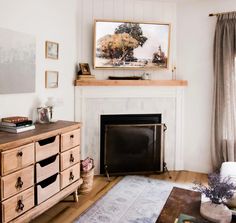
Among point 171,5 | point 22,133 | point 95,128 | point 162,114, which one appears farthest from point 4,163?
point 171,5

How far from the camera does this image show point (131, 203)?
3088 millimetres

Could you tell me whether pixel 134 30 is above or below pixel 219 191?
above

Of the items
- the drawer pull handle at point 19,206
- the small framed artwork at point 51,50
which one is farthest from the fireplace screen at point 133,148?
the drawer pull handle at point 19,206

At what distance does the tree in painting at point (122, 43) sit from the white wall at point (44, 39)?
0.41m

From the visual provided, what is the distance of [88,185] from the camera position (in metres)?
3.38

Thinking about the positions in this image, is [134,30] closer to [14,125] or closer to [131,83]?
[131,83]

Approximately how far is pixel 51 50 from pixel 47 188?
1.59 meters

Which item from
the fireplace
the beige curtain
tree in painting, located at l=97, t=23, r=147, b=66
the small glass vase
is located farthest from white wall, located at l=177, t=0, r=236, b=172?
the small glass vase

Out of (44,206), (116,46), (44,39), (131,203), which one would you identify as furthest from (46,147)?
(116,46)

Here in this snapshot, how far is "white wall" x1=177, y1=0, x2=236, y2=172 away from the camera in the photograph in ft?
13.0

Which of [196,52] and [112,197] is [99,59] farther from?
[112,197]

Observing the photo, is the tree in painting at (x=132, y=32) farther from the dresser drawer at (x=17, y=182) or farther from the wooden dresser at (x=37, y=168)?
the dresser drawer at (x=17, y=182)

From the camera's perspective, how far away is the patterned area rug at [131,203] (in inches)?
108

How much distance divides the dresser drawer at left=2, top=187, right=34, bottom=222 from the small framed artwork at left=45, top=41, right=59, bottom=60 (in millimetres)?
1573
